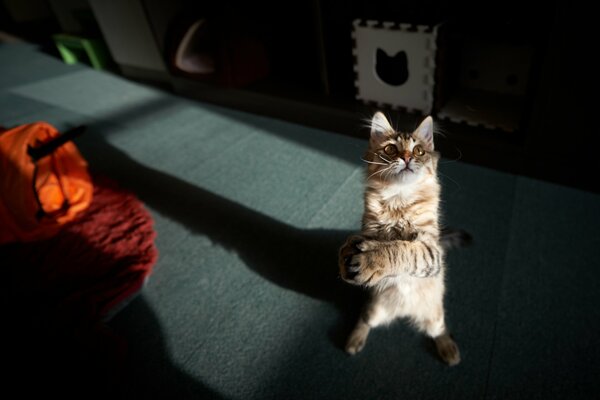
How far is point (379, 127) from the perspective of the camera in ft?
3.12

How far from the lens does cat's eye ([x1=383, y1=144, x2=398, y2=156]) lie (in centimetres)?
90

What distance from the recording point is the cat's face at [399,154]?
86 centimetres

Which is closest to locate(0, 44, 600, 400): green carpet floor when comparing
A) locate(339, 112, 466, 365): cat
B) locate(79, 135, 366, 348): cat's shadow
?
locate(79, 135, 366, 348): cat's shadow

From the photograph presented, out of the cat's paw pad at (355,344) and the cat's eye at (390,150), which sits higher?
the cat's eye at (390,150)

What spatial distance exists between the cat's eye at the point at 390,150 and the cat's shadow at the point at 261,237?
20.3 inches

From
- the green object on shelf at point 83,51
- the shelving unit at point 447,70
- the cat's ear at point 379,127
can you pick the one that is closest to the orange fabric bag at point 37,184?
the shelving unit at point 447,70

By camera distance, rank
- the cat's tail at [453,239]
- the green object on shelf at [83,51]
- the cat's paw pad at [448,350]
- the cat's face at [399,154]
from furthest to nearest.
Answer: the green object on shelf at [83,51] → the cat's tail at [453,239] → the cat's paw pad at [448,350] → the cat's face at [399,154]

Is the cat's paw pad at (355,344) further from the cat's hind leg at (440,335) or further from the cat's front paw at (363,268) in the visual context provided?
the cat's front paw at (363,268)

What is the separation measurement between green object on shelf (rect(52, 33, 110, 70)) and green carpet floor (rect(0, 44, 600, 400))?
5.67ft

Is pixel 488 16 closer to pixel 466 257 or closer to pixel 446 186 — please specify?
pixel 446 186

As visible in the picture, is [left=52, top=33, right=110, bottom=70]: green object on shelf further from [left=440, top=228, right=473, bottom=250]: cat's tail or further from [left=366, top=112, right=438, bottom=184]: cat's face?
[left=440, top=228, right=473, bottom=250]: cat's tail

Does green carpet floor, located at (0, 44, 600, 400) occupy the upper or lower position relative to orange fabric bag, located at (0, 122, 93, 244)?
lower

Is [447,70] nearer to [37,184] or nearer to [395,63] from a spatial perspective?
[395,63]

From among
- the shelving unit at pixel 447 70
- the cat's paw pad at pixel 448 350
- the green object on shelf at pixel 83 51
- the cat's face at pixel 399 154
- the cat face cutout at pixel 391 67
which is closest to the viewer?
the cat's face at pixel 399 154
